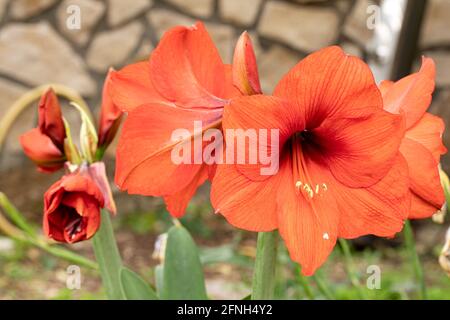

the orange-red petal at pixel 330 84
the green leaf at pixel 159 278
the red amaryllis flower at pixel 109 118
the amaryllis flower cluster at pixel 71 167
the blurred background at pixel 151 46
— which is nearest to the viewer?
the orange-red petal at pixel 330 84

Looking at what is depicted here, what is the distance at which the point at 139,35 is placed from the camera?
2498 millimetres

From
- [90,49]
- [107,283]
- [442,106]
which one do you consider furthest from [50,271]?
[107,283]

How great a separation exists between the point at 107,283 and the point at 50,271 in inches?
64.5

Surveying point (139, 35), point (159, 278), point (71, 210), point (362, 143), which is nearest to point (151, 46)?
point (139, 35)

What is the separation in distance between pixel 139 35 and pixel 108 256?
1.87 meters

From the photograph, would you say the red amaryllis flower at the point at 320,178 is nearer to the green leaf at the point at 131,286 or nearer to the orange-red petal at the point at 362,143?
the orange-red petal at the point at 362,143

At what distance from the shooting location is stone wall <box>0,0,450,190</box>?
244cm

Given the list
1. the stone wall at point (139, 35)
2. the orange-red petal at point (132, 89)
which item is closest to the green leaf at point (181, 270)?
the orange-red petal at point (132, 89)

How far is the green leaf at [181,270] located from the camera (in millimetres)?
741

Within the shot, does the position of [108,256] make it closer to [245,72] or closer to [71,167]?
[71,167]

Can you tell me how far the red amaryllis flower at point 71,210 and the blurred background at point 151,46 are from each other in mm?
1770

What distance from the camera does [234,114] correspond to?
18.1 inches

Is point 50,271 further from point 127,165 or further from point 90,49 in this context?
point 127,165

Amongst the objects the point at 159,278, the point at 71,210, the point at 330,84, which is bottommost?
the point at 159,278
